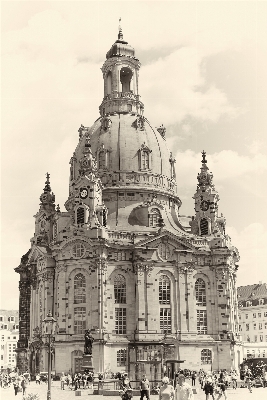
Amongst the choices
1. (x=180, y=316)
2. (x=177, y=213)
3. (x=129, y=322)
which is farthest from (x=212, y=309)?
(x=177, y=213)

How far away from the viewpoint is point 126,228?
80.4 meters

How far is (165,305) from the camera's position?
7600 centimetres

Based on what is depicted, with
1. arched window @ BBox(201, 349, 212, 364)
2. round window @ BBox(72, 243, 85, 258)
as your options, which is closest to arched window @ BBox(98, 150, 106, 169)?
round window @ BBox(72, 243, 85, 258)

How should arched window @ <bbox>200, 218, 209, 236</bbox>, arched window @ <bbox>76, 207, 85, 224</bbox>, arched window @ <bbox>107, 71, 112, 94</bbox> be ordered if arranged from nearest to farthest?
arched window @ <bbox>76, 207, 85, 224</bbox>, arched window @ <bbox>200, 218, 209, 236</bbox>, arched window @ <bbox>107, 71, 112, 94</bbox>

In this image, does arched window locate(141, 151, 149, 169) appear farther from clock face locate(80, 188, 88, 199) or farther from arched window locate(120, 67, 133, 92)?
arched window locate(120, 67, 133, 92)

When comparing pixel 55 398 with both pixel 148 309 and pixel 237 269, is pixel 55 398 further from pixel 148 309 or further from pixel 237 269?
pixel 237 269

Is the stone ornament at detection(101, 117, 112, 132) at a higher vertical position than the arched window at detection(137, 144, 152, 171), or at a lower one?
higher

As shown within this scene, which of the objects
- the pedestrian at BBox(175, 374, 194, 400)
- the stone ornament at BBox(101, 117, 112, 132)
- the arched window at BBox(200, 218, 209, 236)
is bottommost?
the pedestrian at BBox(175, 374, 194, 400)

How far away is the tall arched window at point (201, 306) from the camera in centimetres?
7725

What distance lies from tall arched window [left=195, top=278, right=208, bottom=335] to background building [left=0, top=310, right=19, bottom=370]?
56.6 meters

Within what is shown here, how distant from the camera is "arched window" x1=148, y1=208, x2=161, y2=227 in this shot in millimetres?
81625

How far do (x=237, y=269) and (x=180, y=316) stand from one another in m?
17.0

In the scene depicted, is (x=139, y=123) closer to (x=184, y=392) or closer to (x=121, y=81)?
(x=121, y=81)

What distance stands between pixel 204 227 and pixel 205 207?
2.82 m
